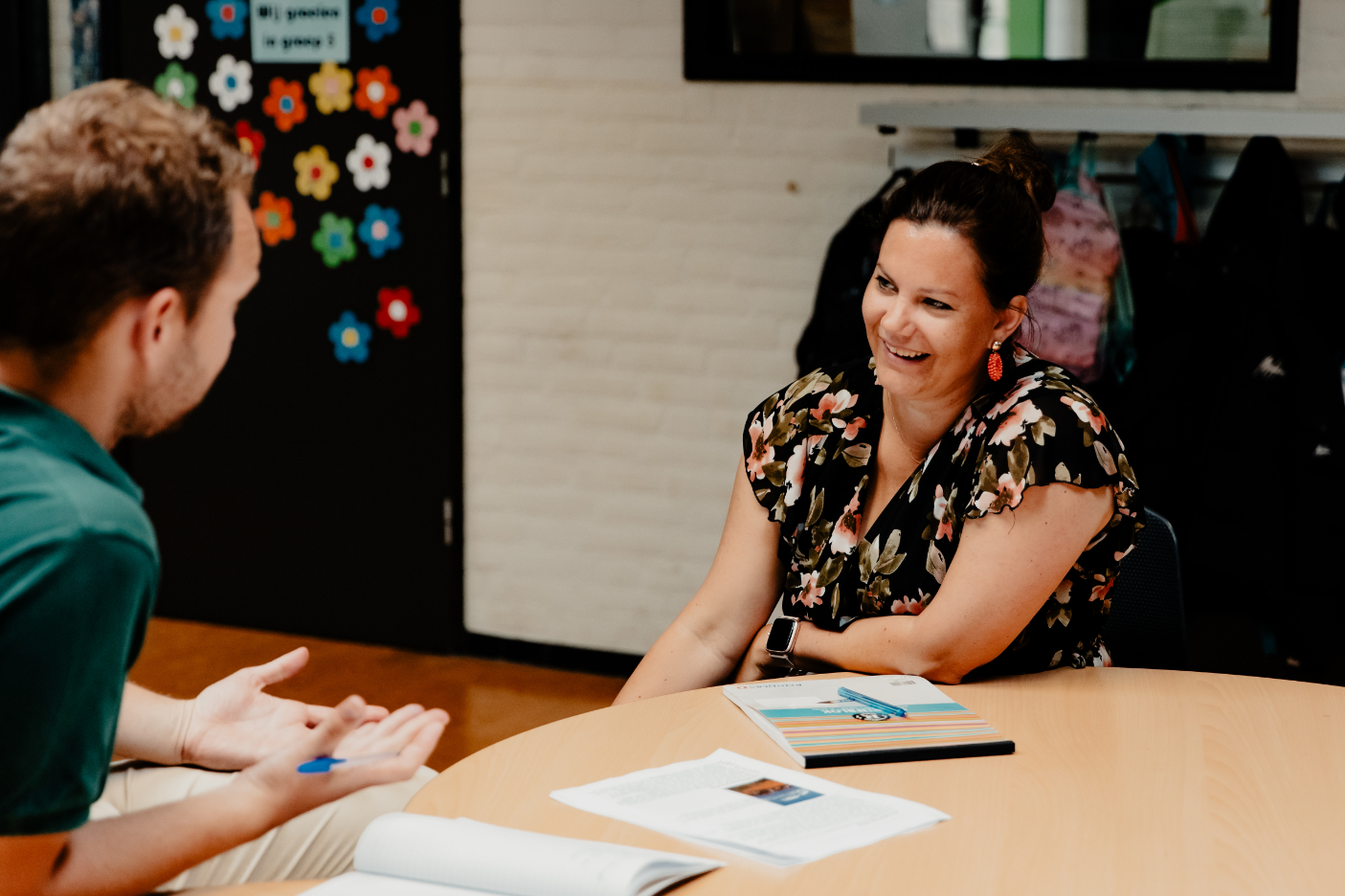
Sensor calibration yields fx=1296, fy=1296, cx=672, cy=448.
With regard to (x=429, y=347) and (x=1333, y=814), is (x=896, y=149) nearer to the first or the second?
(x=429, y=347)

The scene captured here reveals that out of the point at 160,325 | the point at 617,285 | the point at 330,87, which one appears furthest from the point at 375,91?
the point at 160,325

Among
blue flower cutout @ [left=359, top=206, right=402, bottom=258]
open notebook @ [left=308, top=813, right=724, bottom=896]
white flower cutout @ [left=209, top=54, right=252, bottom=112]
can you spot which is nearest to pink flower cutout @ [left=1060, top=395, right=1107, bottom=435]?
open notebook @ [left=308, top=813, right=724, bottom=896]

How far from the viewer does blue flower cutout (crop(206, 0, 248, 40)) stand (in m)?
3.71

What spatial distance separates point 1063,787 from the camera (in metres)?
1.19

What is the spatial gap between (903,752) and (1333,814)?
0.38 m

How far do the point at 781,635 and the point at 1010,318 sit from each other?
1.73ft

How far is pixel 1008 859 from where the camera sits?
1038 mm

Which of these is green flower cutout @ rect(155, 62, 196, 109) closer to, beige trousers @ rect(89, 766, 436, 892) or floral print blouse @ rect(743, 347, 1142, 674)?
floral print blouse @ rect(743, 347, 1142, 674)

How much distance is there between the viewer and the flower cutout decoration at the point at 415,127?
3578 mm

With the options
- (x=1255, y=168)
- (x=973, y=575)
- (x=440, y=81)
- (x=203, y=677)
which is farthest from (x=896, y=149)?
(x=203, y=677)

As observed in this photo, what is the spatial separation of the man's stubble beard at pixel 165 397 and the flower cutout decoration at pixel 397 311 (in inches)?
108

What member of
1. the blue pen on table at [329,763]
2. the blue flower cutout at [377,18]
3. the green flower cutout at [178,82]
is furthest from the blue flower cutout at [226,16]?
the blue pen on table at [329,763]

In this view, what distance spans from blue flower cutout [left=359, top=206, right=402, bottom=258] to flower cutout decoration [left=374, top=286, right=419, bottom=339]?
0.38ft

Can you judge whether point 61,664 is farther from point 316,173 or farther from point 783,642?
point 316,173
